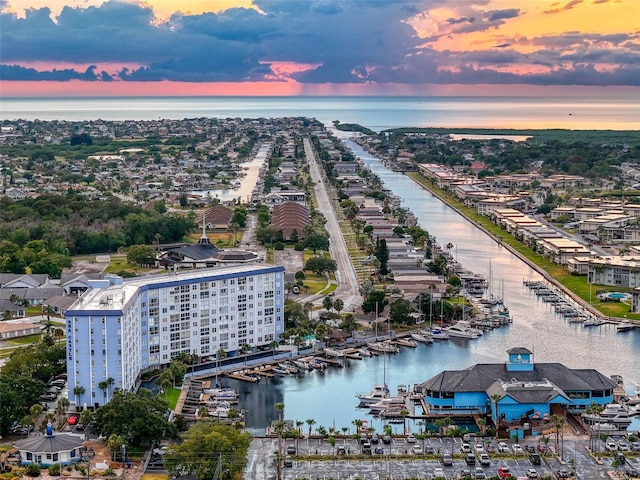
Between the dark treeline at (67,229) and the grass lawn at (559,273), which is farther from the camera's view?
the dark treeline at (67,229)

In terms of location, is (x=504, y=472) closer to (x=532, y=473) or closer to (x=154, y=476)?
(x=532, y=473)

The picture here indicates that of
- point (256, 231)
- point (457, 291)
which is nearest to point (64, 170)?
point (256, 231)

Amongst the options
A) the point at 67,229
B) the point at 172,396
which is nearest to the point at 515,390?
the point at 172,396

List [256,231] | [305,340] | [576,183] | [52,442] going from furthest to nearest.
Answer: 1. [576,183]
2. [256,231]
3. [305,340]
4. [52,442]

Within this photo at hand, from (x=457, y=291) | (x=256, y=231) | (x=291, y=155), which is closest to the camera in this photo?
(x=457, y=291)

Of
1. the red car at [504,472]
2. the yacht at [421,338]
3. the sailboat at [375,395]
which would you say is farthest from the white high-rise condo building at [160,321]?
the red car at [504,472]

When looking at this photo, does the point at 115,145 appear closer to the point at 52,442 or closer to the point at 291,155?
the point at 291,155

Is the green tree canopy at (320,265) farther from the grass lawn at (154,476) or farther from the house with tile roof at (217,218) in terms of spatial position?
the grass lawn at (154,476)
